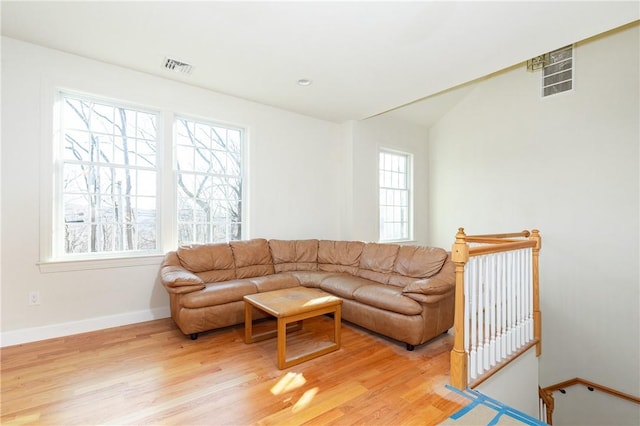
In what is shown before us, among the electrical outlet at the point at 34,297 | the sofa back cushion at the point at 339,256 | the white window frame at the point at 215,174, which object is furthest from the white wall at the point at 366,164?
the electrical outlet at the point at 34,297

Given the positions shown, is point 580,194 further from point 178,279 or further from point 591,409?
point 178,279

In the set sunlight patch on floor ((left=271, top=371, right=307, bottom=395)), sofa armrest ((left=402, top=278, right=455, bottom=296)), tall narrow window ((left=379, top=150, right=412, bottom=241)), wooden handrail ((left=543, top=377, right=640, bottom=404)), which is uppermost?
tall narrow window ((left=379, top=150, right=412, bottom=241))

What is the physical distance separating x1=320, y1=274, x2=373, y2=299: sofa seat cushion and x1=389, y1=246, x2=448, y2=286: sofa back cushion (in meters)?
0.36

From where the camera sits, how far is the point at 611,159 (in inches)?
146

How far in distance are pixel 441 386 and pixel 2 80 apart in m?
4.63

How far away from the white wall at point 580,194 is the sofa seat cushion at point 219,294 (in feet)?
13.1

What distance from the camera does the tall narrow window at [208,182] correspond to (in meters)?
3.89

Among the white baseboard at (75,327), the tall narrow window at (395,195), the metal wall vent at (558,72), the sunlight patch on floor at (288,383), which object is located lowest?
the sunlight patch on floor at (288,383)

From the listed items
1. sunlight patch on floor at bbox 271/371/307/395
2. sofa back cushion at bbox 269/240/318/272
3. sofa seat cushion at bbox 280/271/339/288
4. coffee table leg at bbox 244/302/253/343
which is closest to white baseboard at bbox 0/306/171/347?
coffee table leg at bbox 244/302/253/343

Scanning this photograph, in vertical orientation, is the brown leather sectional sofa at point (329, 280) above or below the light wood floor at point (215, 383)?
above

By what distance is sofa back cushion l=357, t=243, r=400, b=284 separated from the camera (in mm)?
3701

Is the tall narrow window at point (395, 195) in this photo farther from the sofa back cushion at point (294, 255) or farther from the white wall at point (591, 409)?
the white wall at point (591, 409)

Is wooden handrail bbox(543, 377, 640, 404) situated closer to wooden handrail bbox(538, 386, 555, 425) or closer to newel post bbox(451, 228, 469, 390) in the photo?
wooden handrail bbox(538, 386, 555, 425)

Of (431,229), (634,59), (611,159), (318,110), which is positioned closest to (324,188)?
(318,110)
